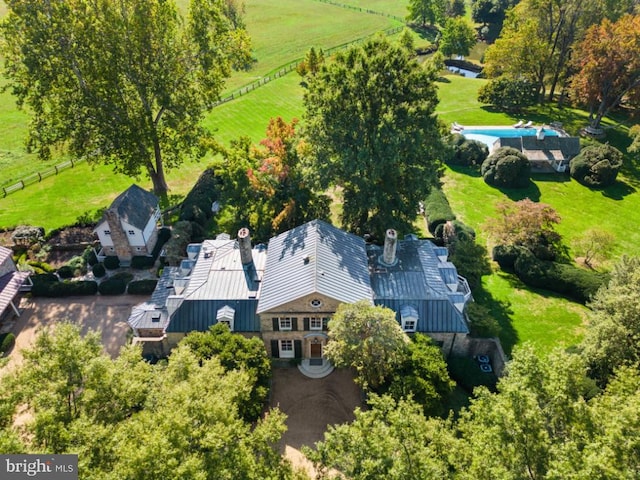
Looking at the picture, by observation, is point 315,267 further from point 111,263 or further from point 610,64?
point 610,64

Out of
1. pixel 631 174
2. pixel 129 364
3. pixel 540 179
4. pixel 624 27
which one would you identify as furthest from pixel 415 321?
pixel 624 27

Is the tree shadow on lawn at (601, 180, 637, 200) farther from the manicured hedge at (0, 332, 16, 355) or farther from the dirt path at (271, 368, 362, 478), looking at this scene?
the manicured hedge at (0, 332, 16, 355)

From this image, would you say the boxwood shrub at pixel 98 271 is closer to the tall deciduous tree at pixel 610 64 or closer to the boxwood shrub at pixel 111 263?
the boxwood shrub at pixel 111 263

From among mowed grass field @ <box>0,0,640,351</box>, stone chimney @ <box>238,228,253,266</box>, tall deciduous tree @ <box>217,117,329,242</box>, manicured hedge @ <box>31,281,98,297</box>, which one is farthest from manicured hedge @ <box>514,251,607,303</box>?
manicured hedge @ <box>31,281,98,297</box>

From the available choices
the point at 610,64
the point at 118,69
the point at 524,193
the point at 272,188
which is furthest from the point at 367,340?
the point at 610,64

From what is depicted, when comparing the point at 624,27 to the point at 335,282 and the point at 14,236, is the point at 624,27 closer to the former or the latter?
the point at 335,282

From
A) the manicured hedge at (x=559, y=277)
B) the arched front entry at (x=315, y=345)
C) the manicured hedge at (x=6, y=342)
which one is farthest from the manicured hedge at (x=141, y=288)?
the manicured hedge at (x=559, y=277)
